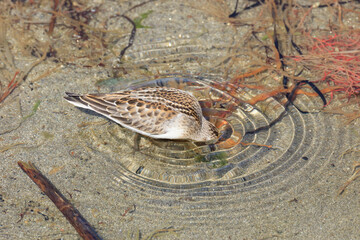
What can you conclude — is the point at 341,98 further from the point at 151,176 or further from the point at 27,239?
the point at 27,239

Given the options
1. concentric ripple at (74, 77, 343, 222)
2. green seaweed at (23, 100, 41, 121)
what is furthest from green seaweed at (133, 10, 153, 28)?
green seaweed at (23, 100, 41, 121)

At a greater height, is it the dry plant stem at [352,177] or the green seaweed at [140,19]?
the green seaweed at [140,19]

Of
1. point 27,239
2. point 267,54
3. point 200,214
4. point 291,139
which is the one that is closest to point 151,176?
point 200,214

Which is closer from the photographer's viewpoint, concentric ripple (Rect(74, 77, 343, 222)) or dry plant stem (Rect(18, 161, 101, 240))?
dry plant stem (Rect(18, 161, 101, 240))

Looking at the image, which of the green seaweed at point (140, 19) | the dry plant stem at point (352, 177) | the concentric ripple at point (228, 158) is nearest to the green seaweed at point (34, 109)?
the concentric ripple at point (228, 158)

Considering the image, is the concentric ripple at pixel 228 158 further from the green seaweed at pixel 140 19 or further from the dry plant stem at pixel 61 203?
the green seaweed at pixel 140 19

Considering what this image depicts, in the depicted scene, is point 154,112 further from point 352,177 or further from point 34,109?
point 352,177

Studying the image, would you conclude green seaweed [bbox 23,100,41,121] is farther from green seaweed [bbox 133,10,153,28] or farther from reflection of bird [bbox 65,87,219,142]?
green seaweed [bbox 133,10,153,28]
